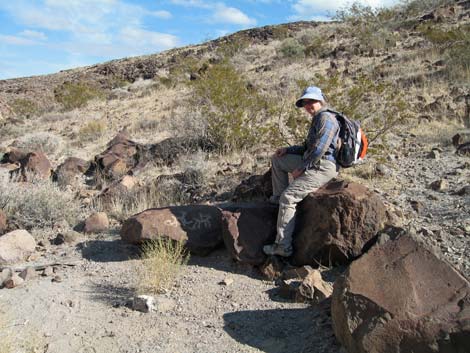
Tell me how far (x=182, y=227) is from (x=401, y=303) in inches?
108

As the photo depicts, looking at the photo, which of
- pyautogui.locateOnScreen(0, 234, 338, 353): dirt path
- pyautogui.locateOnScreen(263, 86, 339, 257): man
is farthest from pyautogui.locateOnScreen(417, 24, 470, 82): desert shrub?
pyautogui.locateOnScreen(0, 234, 338, 353): dirt path

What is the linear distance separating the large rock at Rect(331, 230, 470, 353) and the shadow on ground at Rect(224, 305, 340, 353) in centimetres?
30

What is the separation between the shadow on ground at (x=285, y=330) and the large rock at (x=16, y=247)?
113 inches

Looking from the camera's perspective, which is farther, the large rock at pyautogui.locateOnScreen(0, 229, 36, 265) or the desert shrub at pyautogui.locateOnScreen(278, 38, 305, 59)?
the desert shrub at pyautogui.locateOnScreen(278, 38, 305, 59)

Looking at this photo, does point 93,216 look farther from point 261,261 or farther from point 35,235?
point 261,261

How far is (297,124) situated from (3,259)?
15.0ft

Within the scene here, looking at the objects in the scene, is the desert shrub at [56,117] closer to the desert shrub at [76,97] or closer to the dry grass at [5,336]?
the desert shrub at [76,97]

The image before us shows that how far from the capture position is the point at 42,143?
494 inches

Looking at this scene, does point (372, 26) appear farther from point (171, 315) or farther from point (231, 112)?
point (171, 315)

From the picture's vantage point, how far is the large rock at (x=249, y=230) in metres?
4.95

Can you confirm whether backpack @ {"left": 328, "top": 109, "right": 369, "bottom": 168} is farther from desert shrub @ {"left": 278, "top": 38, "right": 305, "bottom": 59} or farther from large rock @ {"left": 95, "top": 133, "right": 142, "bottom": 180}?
desert shrub @ {"left": 278, "top": 38, "right": 305, "bottom": 59}

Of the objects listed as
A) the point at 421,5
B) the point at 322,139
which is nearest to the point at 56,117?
the point at 322,139

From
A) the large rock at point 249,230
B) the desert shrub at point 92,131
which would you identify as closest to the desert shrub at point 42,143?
the desert shrub at point 92,131

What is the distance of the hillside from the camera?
4078 mm
